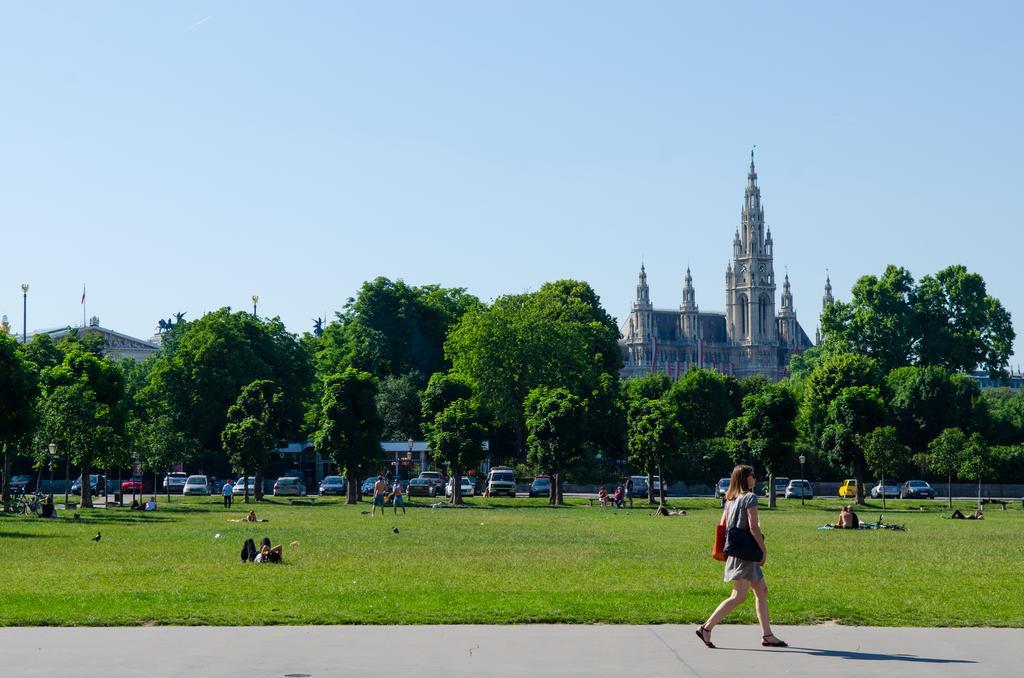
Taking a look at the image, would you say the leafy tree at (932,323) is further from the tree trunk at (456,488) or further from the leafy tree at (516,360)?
the tree trunk at (456,488)

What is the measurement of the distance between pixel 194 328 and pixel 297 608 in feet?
292

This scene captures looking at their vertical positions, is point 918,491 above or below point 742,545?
above

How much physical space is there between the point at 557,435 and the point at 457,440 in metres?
5.49

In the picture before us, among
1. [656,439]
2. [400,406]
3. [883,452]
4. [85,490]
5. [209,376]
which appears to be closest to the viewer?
[85,490]

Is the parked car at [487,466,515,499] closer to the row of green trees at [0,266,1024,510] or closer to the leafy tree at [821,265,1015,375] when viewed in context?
the row of green trees at [0,266,1024,510]

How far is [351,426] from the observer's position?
254ft

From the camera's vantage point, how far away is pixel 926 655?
15766 mm

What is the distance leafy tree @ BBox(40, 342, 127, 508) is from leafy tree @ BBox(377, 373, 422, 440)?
146ft

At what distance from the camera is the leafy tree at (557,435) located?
80.6 meters

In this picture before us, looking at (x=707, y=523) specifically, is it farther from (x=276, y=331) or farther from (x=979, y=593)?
(x=276, y=331)

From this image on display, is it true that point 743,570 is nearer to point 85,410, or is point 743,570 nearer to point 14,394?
point 14,394

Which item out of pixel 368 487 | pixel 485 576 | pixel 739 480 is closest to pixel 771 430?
pixel 368 487

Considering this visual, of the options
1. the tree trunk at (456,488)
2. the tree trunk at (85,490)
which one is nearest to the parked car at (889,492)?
the tree trunk at (456,488)

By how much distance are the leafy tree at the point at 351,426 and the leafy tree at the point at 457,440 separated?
399cm
